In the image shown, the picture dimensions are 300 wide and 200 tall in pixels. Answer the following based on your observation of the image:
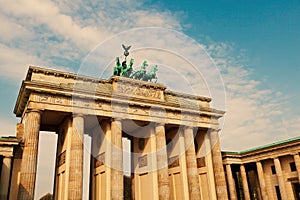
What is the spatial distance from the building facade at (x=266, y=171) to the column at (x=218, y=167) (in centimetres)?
584

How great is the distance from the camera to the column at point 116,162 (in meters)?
29.4

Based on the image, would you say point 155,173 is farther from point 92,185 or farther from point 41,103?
point 41,103

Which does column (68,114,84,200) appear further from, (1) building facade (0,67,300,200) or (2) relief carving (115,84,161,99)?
(2) relief carving (115,84,161,99)

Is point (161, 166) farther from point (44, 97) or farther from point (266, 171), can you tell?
point (266, 171)

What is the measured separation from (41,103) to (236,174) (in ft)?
113

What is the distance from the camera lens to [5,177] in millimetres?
26578

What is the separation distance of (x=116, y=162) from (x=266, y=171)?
82.4 feet

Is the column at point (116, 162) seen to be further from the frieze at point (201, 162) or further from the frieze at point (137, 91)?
the frieze at point (201, 162)

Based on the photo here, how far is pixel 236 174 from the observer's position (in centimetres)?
4825

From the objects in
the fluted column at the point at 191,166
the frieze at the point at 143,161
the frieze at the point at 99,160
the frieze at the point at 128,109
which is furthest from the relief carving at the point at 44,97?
the fluted column at the point at 191,166

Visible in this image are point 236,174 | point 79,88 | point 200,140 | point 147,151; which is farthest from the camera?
point 236,174

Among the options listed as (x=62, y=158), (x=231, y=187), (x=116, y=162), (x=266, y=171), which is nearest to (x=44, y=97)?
(x=62, y=158)

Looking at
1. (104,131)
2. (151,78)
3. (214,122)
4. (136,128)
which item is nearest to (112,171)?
(104,131)

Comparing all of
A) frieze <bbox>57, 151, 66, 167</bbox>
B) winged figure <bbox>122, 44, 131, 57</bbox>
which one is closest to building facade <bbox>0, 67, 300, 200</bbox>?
frieze <bbox>57, 151, 66, 167</bbox>
